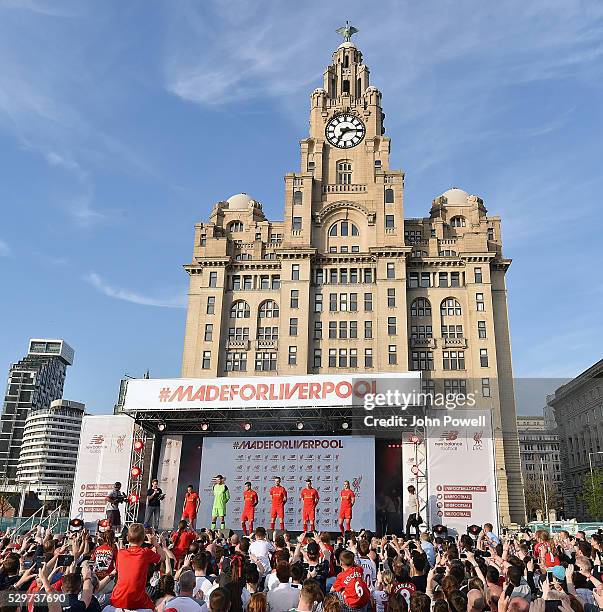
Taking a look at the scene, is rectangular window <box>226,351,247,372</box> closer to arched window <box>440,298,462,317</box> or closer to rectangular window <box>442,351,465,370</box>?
rectangular window <box>442,351,465,370</box>

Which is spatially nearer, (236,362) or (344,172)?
(236,362)

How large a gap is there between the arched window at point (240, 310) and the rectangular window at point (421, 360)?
14764mm

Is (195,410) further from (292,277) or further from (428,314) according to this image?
(428,314)

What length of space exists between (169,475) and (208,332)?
21154 millimetres

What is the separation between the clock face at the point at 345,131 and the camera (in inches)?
2184

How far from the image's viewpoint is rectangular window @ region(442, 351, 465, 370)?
47.6 meters

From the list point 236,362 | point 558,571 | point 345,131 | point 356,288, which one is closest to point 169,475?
point 236,362

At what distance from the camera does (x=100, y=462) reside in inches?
1193

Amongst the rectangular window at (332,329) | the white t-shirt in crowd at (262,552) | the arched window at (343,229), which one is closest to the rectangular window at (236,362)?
the rectangular window at (332,329)

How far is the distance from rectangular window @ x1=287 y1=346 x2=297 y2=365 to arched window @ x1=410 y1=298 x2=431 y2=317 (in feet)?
35.1

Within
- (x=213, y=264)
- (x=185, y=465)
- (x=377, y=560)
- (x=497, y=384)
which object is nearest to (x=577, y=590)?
(x=377, y=560)

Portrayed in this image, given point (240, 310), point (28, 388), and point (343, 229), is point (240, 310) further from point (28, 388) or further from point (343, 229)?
point (28, 388)

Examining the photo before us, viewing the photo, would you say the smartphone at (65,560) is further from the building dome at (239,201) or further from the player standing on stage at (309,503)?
the building dome at (239,201)

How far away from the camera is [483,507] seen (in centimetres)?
2486
